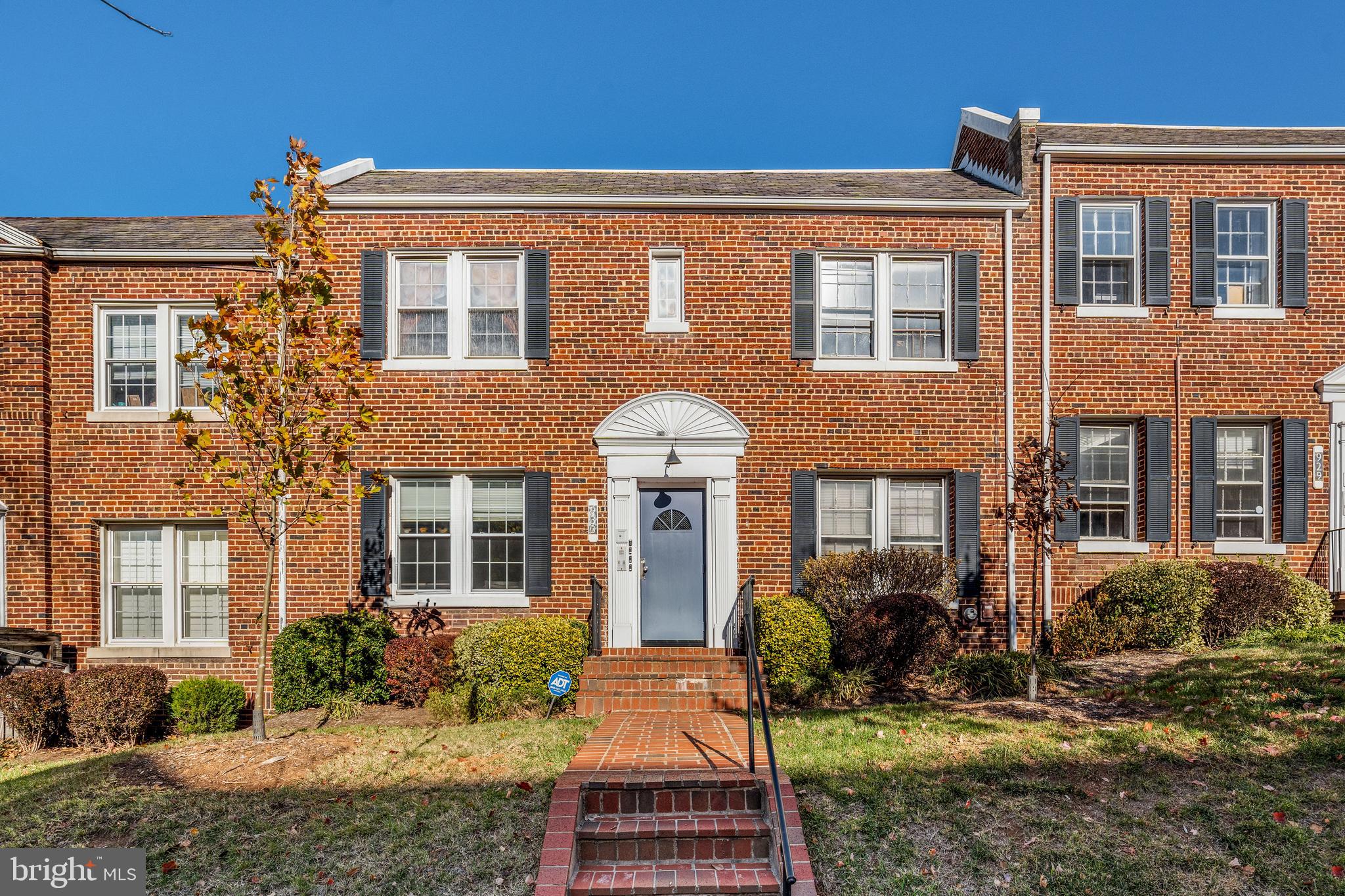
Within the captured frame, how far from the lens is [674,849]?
19.0ft

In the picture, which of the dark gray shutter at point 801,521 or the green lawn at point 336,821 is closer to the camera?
the green lawn at point 336,821

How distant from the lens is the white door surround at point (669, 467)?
10.2 m

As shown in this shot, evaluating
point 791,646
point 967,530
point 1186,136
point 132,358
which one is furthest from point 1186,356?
point 132,358

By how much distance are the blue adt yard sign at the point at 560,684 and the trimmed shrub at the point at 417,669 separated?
5.33ft

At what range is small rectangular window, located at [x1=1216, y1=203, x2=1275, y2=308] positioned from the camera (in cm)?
1073

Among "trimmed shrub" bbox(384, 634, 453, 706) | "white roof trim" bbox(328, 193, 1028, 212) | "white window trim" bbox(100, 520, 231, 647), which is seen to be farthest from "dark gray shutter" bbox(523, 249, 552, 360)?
"white window trim" bbox(100, 520, 231, 647)

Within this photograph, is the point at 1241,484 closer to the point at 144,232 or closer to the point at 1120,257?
the point at 1120,257

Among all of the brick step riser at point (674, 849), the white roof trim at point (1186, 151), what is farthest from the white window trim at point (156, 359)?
the white roof trim at point (1186, 151)

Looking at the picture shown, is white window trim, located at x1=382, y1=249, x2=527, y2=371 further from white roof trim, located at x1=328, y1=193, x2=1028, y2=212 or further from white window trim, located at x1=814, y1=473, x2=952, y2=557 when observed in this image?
white window trim, located at x1=814, y1=473, x2=952, y2=557

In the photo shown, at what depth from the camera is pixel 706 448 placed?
10.3m

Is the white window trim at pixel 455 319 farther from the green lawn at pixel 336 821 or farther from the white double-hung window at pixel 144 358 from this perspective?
the green lawn at pixel 336 821

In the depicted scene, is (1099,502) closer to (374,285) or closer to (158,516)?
(374,285)

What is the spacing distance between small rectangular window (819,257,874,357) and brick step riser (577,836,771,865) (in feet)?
21.4

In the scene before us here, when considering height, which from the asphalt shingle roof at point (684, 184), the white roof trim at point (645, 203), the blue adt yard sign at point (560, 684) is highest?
the asphalt shingle roof at point (684, 184)
